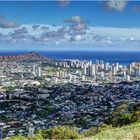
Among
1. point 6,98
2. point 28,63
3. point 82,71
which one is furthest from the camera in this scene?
point 28,63

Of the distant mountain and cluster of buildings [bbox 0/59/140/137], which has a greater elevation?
the distant mountain

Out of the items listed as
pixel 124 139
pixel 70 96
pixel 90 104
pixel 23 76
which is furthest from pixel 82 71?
pixel 124 139

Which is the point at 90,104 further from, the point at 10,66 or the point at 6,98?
the point at 10,66

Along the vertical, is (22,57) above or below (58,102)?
above

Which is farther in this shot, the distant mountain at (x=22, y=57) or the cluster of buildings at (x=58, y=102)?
the distant mountain at (x=22, y=57)

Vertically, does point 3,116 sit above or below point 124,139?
below

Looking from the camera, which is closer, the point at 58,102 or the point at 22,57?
the point at 58,102

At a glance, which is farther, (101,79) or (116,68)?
(116,68)

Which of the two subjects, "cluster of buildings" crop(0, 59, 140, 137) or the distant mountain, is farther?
the distant mountain

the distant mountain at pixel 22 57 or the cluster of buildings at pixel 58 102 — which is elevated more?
the distant mountain at pixel 22 57

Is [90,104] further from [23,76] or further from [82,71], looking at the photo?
[82,71]

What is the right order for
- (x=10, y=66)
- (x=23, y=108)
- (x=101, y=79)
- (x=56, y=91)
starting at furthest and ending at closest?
A: (x=10, y=66)
(x=101, y=79)
(x=56, y=91)
(x=23, y=108)
